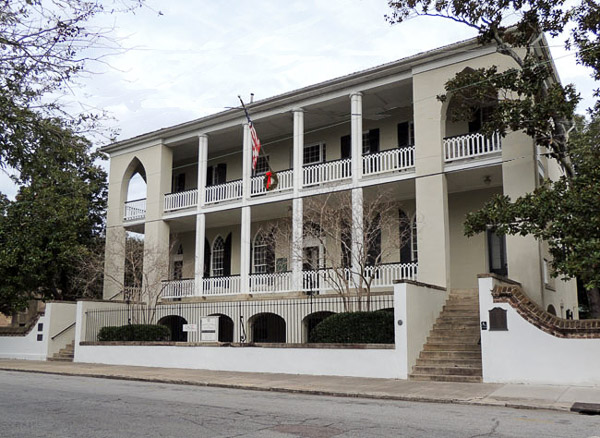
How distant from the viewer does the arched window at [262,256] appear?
25562 millimetres

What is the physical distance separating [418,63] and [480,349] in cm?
933

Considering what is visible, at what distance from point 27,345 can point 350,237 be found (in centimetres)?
1389

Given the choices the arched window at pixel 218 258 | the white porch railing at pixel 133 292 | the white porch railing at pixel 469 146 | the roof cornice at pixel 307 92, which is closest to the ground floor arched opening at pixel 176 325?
the white porch railing at pixel 133 292

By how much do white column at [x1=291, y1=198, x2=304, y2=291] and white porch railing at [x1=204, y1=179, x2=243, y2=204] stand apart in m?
3.55

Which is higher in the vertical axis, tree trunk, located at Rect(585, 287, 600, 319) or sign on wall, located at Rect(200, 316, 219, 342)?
tree trunk, located at Rect(585, 287, 600, 319)

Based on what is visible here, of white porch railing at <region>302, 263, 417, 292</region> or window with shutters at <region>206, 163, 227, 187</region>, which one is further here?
window with shutters at <region>206, 163, 227, 187</region>

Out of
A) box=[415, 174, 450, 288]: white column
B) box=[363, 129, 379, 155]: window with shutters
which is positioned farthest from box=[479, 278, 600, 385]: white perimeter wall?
box=[363, 129, 379, 155]: window with shutters

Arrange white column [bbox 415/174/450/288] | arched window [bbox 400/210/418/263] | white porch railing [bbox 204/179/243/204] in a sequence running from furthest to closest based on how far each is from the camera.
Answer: white porch railing [bbox 204/179/243/204]
arched window [bbox 400/210/418/263]
white column [bbox 415/174/450/288]

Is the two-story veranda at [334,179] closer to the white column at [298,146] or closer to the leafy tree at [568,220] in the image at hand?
the white column at [298,146]

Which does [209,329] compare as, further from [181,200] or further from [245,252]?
[181,200]

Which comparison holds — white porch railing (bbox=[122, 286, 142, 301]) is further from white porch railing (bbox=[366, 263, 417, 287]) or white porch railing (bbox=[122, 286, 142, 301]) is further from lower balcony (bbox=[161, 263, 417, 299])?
white porch railing (bbox=[366, 263, 417, 287])

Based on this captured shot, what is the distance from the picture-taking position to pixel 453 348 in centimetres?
1557

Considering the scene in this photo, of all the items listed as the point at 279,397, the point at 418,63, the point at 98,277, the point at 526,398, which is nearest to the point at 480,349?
the point at 526,398

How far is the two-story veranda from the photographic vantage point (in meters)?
18.6
